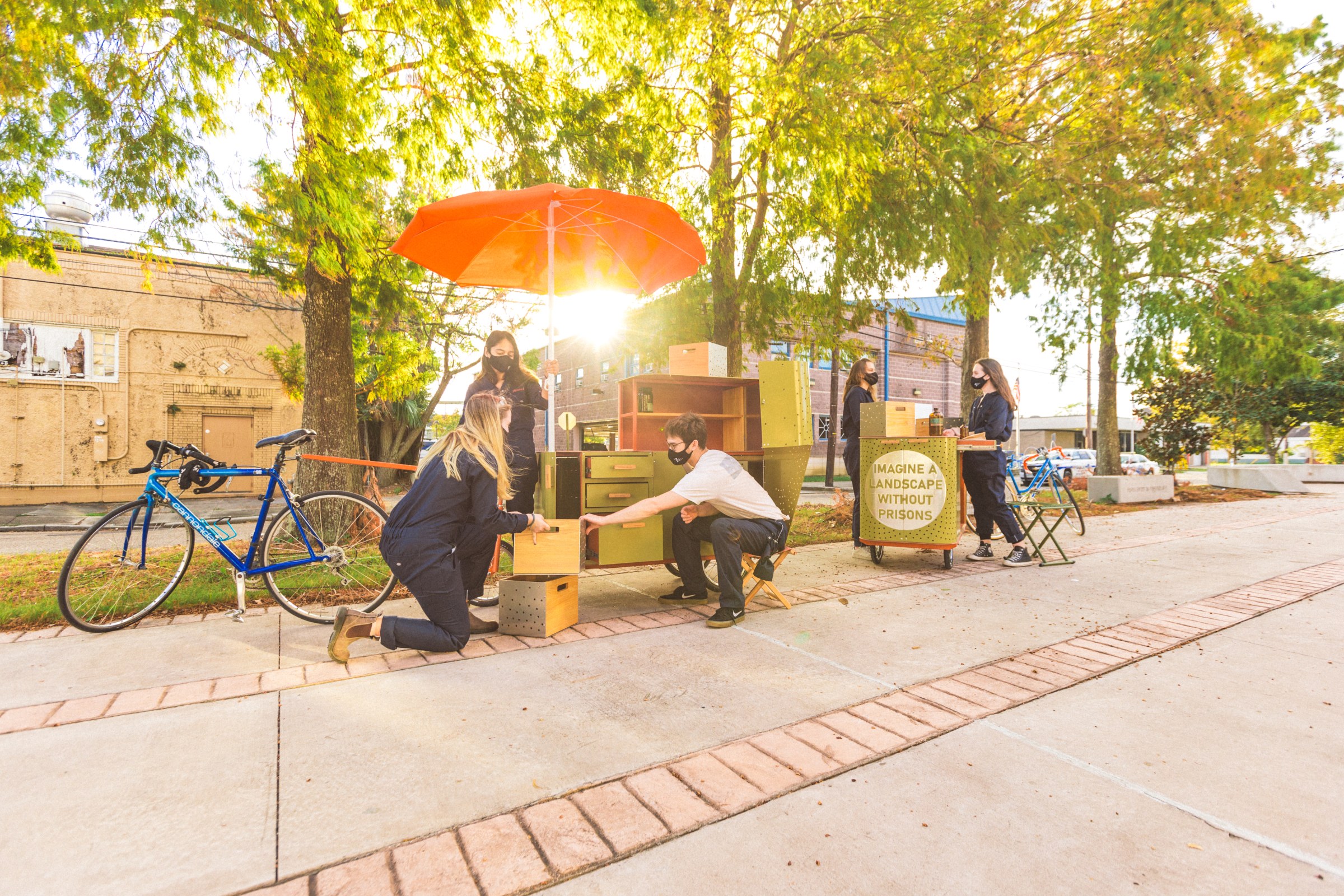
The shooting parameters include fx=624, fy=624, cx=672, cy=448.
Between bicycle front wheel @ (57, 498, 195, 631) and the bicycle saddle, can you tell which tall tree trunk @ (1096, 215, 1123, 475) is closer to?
the bicycle saddle

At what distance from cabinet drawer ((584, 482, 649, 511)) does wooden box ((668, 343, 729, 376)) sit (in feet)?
4.85

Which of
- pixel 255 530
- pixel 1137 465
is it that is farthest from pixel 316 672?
pixel 1137 465

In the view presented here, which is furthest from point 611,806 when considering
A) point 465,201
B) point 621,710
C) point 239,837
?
point 465,201

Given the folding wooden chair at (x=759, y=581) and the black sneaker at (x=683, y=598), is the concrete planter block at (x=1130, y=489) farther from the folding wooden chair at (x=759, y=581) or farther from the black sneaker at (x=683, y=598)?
the black sneaker at (x=683, y=598)

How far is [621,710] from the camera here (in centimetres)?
273

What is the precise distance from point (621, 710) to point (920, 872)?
137cm

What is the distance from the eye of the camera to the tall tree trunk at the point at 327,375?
6199 millimetres

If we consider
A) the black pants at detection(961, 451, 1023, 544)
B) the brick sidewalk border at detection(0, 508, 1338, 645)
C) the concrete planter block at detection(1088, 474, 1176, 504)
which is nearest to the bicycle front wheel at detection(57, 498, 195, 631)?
the brick sidewalk border at detection(0, 508, 1338, 645)

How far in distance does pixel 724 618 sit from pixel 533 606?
48.0 inches

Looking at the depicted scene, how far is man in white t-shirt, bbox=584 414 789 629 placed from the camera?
4062 mm

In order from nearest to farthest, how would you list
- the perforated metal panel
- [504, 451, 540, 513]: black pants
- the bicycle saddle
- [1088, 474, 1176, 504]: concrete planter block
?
1. the bicycle saddle
2. [504, 451, 540, 513]: black pants
3. the perforated metal panel
4. [1088, 474, 1176, 504]: concrete planter block

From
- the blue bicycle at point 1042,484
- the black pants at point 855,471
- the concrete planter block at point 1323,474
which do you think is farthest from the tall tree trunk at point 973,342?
the concrete planter block at point 1323,474

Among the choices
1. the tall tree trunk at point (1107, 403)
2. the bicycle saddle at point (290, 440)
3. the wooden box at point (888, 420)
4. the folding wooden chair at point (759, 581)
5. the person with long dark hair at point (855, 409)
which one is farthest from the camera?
the tall tree trunk at point (1107, 403)

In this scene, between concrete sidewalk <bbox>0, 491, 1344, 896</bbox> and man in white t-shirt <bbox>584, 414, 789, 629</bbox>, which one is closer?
concrete sidewalk <bbox>0, 491, 1344, 896</bbox>
